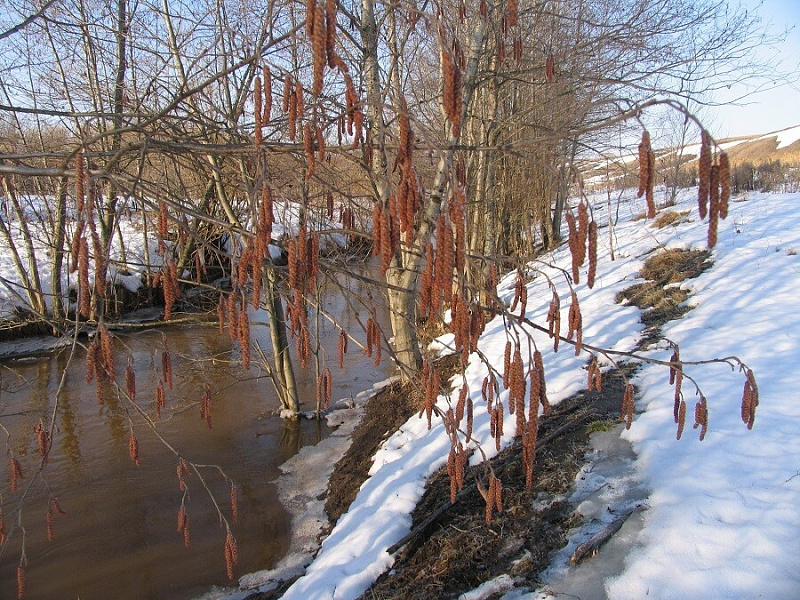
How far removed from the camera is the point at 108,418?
7.68m

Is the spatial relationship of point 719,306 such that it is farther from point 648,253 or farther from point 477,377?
point 648,253

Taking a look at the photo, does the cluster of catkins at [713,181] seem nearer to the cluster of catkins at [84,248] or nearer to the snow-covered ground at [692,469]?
the snow-covered ground at [692,469]

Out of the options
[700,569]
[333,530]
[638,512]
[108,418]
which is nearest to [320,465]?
[333,530]

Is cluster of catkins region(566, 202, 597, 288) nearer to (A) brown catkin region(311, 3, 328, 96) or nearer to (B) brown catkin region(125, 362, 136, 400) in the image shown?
(A) brown catkin region(311, 3, 328, 96)

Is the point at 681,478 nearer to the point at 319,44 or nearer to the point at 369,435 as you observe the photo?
the point at 319,44

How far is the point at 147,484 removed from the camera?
6039mm

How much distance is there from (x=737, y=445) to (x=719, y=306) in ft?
11.8

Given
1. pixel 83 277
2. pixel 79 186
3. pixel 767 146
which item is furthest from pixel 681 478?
pixel 767 146

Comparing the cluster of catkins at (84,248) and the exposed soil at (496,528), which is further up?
the cluster of catkins at (84,248)

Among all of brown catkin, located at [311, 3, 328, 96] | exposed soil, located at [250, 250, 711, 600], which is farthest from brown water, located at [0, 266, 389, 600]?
brown catkin, located at [311, 3, 328, 96]

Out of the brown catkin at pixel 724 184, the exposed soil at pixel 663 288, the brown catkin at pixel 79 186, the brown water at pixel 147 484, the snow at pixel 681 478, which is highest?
the brown catkin at pixel 79 186

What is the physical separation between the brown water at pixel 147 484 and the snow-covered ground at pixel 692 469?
859 mm

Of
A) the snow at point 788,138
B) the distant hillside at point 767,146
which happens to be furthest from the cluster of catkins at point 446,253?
the snow at point 788,138

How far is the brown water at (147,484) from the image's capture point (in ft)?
15.1
